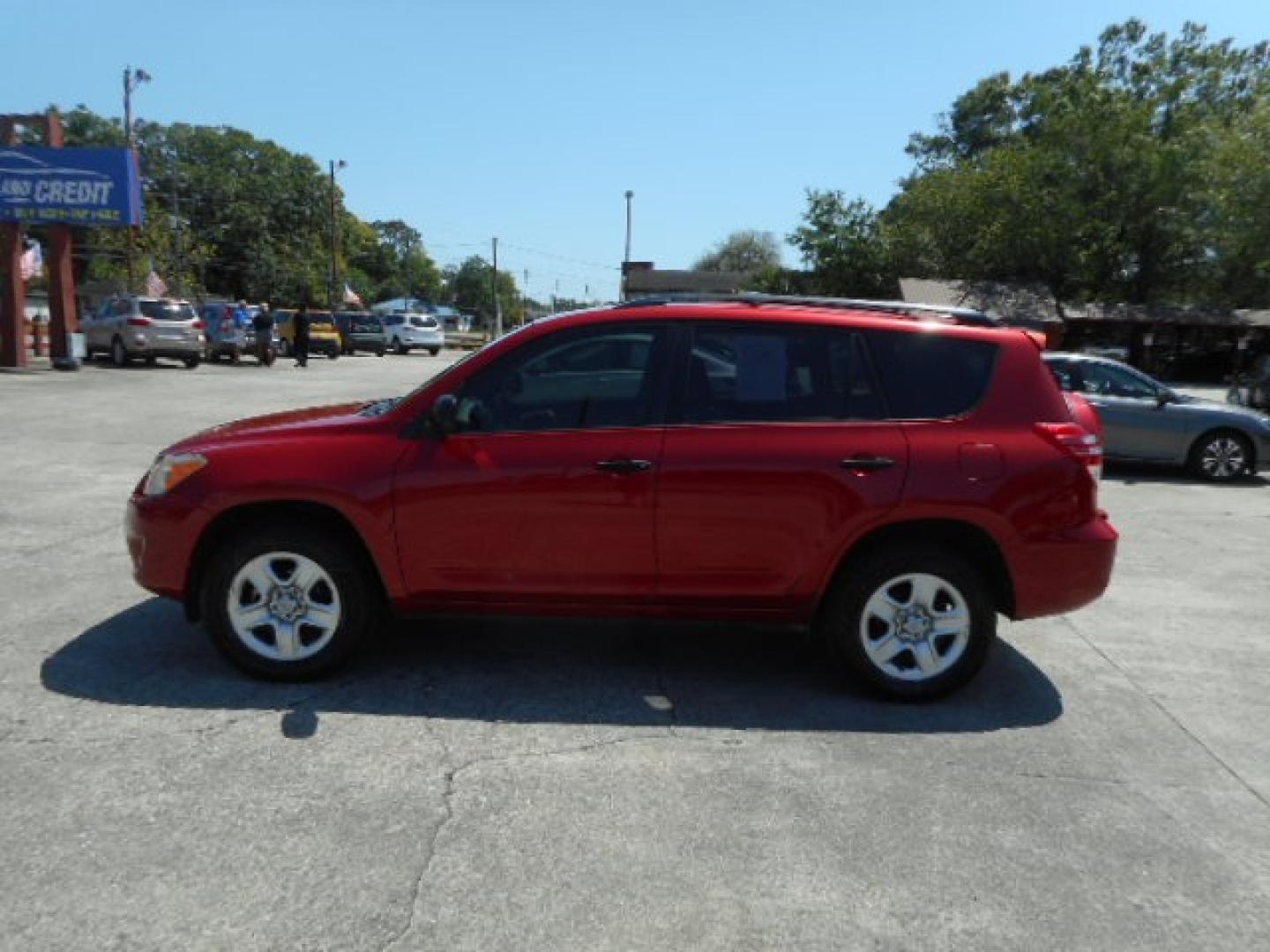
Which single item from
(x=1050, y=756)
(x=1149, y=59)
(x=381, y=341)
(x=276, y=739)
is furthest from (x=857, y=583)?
(x=1149, y=59)

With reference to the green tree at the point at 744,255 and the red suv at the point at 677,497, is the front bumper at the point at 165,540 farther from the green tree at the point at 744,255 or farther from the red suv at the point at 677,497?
the green tree at the point at 744,255

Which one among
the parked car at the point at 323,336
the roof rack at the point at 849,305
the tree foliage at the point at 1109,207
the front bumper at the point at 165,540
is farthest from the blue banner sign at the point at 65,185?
the tree foliage at the point at 1109,207

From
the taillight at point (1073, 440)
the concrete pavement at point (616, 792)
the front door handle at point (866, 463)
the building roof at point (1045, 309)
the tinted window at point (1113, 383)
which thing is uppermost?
the building roof at point (1045, 309)

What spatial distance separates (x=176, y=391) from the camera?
719 inches

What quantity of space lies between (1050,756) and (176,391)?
1809 cm

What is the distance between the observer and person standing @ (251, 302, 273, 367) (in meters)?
26.9

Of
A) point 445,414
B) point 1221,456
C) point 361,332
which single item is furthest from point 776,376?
point 361,332

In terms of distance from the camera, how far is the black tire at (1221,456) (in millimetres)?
11508

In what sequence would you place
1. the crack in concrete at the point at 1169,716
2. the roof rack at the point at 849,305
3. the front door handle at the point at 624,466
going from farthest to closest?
1. the roof rack at the point at 849,305
2. the front door handle at the point at 624,466
3. the crack in concrete at the point at 1169,716

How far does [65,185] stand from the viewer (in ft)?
69.6

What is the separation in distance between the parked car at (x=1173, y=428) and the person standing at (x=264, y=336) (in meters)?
22.2

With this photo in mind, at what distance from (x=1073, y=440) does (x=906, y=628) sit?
1.14 meters

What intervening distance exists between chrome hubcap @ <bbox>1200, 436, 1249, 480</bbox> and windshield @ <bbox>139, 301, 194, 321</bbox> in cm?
2305

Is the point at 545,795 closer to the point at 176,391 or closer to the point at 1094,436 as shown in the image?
the point at 1094,436
